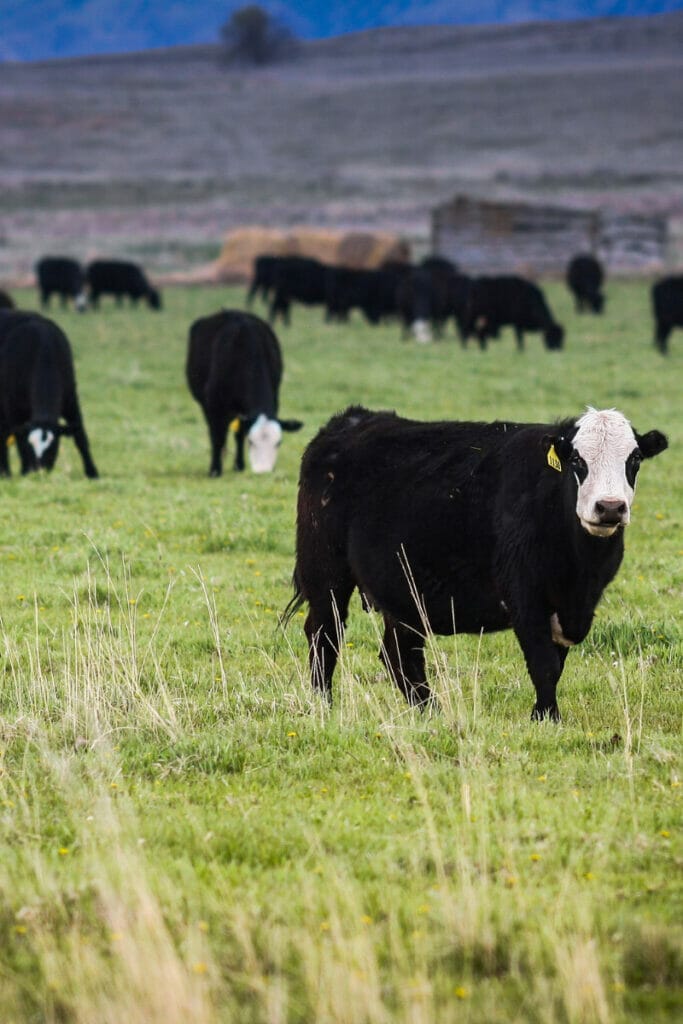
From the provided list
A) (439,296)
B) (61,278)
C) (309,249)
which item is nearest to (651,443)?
(439,296)

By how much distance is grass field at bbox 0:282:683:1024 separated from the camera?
12.5ft

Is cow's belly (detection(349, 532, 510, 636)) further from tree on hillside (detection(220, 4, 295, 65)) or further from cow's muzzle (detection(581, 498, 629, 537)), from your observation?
tree on hillside (detection(220, 4, 295, 65))

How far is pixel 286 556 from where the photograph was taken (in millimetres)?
10242

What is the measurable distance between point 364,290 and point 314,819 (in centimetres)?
3301

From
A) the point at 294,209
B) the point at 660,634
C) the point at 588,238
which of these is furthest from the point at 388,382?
the point at 294,209

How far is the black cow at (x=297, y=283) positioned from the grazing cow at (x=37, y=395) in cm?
2404

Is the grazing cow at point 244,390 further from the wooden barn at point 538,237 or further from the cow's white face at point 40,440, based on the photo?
the wooden barn at point 538,237

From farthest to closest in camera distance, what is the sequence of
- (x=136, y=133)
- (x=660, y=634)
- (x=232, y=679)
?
(x=136, y=133), (x=660, y=634), (x=232, y=679)

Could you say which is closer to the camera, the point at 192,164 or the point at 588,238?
the point at 588,238

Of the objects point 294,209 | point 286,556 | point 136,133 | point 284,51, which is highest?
point 284,51

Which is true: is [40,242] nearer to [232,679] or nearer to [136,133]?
[136,133]

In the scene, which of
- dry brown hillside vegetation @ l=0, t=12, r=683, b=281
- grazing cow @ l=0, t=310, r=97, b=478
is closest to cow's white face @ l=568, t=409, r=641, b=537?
grazing cow @ l=0, t=310, r=97, b=478

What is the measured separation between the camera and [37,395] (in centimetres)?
1380

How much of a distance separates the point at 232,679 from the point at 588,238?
4915cm
